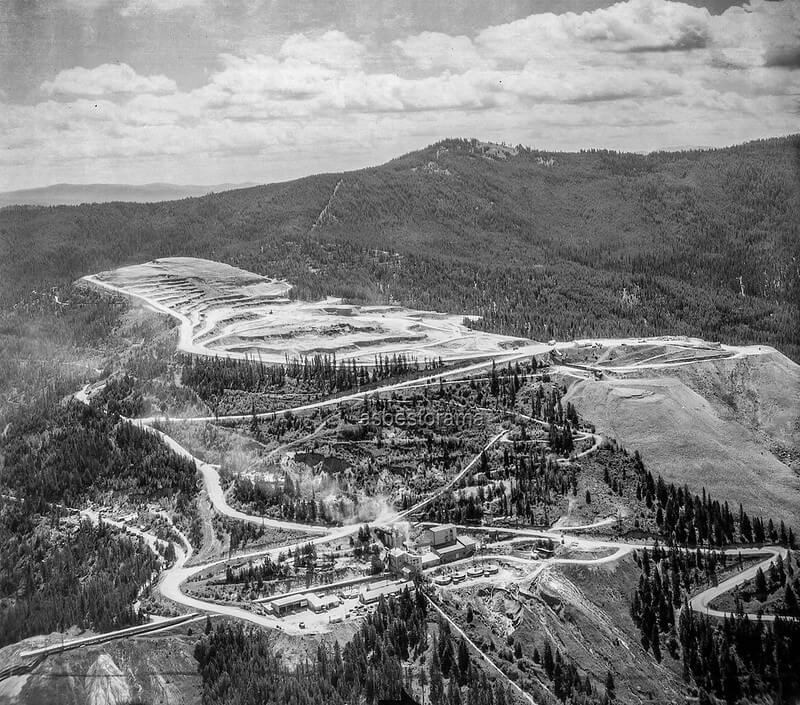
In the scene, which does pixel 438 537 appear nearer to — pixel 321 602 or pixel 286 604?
pixel 321 602

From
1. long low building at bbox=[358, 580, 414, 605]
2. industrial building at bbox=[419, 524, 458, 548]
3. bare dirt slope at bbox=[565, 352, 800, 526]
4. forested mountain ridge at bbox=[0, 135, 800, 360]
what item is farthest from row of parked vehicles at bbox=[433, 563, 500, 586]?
forested mountain ridge at bbox=[0, 135, 800, 360]

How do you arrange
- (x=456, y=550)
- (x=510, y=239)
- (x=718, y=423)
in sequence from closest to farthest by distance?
(x=456, y=550) → (x=718, y=423) → (x=510, y=239)

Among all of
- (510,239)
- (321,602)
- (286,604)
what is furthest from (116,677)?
(510,239)

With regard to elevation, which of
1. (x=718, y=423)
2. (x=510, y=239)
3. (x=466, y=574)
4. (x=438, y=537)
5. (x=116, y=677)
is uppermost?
(x=510, y=239)

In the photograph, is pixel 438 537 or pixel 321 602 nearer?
pixel 321 602

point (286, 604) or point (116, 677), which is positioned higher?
point (286, 604)

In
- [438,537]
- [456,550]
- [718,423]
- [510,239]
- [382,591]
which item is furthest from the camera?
[510,239]

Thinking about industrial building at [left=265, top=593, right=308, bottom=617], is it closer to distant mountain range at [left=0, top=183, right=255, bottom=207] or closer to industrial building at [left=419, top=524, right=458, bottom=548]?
industrial building at [left=419, top=524, right=458, bottom=548]
